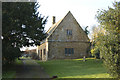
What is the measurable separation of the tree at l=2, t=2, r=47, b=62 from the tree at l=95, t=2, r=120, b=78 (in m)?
7.92

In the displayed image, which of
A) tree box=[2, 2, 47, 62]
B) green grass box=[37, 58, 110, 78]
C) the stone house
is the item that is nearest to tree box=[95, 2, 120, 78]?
green grass box=[37, 58, 110, 78]

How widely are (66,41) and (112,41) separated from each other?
20546 mm

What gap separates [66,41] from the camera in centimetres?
3041

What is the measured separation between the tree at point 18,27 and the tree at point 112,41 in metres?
7.92

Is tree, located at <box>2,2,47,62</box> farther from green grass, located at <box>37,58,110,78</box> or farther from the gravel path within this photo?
green grass, located at <box>37,58,110,78</box>

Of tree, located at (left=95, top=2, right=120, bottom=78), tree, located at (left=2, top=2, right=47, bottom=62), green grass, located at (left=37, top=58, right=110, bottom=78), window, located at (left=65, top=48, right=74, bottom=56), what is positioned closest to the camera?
tree, located at (left=95, top=2, right=120, bottom=78)

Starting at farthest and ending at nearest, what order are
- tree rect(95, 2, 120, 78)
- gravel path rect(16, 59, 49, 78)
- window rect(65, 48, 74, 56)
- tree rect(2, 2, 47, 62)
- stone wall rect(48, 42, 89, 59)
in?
1. window rect(65, 48, 74, 56)
2. stone wall rect(48, 42, 89, 59)
3. tree rect(2, 2, 47, 62)
4. gravel path rect(16, 59, 49, 78)
5. tree rect(95, 2, 120, 78)

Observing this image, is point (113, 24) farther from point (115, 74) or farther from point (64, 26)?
point (64, 26)

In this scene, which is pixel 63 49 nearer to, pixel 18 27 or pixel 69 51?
pixel 69 51

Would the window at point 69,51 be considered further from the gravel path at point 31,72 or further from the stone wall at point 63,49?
the gravel path at point 31,72

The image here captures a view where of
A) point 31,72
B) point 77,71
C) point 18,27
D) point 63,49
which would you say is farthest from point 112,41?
point 63,49

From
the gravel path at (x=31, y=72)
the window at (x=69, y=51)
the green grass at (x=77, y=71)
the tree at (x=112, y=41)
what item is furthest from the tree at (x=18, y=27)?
the window at (x=69, y=51)

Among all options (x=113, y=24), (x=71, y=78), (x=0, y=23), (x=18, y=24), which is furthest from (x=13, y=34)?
(x=113, y=24)

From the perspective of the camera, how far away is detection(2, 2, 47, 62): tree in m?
14.4
